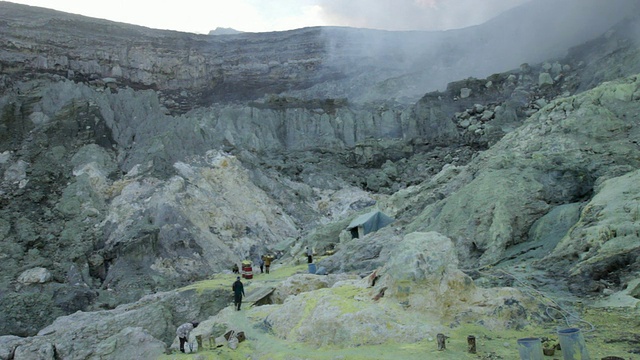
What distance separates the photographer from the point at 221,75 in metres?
50.2

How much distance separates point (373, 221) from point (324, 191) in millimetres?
12445

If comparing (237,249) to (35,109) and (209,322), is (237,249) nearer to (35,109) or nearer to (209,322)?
(209,322)

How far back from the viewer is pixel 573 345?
7000 millimetres

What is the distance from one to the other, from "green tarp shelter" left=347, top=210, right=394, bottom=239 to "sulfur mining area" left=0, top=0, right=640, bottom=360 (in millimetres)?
81

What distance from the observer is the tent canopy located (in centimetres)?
2172

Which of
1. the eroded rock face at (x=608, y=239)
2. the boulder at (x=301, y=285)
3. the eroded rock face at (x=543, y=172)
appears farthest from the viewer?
the eroded rock face at (x=543, y=172)

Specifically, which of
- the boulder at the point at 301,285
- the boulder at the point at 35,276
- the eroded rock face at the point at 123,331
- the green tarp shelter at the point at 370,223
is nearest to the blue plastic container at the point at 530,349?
the boulder at the point at 301,285

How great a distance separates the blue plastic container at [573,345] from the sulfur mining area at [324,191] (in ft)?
0.13

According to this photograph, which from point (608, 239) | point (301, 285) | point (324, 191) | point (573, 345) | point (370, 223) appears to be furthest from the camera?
point (324, 191)

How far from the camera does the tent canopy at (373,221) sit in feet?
71.3

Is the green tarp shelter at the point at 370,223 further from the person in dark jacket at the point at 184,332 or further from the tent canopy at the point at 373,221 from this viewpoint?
the person in dark jacket at the point at 184,332

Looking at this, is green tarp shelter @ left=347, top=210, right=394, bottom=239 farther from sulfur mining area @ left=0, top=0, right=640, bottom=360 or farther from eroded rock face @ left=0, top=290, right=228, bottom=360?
eroded rock face @ left=0, top=290, right=228, bottom=360

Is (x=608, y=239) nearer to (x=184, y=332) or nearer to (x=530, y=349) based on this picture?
(x=530, y=349)

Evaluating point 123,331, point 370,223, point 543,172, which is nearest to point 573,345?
point 543,172
